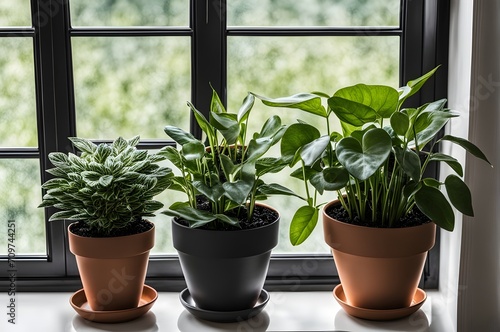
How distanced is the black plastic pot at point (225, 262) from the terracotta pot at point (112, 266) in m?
0.10

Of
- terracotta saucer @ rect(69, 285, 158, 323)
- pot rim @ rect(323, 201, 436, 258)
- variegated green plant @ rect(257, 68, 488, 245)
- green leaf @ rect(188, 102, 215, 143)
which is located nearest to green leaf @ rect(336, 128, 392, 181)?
variegated green plant @ rect(257, 68, 488, 245)

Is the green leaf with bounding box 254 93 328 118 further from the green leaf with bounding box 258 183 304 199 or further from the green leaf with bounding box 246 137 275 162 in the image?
the green leaf with bounding box 258 183 304 199

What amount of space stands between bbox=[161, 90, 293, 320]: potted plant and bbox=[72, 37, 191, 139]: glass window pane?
21 cm

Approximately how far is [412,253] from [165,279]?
27.3 inches

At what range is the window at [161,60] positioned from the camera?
6.04 ft

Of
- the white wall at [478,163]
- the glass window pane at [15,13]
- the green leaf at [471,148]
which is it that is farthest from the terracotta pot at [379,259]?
the glass window pane at [15,13]

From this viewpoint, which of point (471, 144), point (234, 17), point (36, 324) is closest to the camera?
point (471, 144)

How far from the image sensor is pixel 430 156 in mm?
1620

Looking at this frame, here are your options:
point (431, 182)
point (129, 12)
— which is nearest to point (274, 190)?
point (431, 182)

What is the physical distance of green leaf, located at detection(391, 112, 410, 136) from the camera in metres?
1.52

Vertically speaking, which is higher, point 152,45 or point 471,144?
point 152,45

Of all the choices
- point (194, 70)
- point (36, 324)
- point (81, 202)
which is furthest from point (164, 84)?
point (36, 324)

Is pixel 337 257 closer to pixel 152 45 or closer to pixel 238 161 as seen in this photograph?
pixel 238 161

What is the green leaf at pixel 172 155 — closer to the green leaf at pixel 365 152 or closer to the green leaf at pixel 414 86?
the green leaf at pixel 365 152
